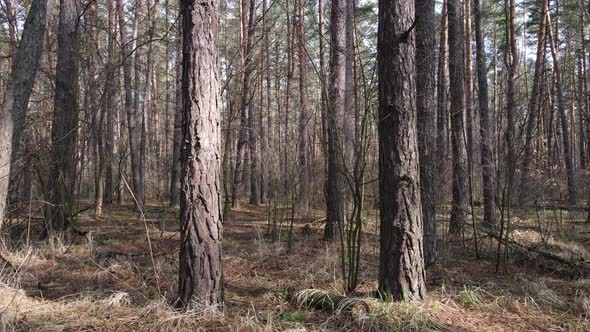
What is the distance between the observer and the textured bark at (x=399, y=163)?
11.9 ft

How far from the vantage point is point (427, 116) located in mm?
5598

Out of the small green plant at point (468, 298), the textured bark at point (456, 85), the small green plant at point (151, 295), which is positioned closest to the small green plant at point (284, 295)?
the small green plant at point (151, 295)

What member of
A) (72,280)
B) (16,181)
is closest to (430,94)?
(72,280)

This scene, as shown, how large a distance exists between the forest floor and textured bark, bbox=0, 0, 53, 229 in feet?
2.80

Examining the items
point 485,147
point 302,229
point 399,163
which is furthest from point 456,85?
point 399,163

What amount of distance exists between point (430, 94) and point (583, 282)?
2.90 metres

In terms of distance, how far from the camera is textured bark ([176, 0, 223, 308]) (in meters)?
3.46

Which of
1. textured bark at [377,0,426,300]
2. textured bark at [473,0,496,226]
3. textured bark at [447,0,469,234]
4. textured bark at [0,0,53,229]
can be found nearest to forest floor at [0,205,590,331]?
textured bark at [377,0,426,300]

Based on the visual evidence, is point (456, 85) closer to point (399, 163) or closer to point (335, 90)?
point (335, 90)

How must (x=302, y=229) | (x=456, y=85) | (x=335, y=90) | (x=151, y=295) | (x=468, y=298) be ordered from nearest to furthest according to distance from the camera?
(x=468, y=298) → (x=151, y=295) → (x=335, y=90) → (x=456, y=85) → (x=302, y=229)

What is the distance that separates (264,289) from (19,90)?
12.6 feet

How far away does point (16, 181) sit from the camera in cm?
640

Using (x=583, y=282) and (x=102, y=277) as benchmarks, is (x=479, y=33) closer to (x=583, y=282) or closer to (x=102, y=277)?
(x=583, y=282)

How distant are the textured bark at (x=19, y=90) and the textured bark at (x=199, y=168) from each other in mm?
2791
